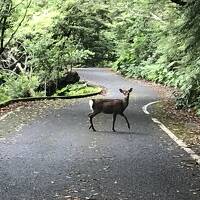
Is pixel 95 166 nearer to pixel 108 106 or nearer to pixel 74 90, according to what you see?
pixel 108 106

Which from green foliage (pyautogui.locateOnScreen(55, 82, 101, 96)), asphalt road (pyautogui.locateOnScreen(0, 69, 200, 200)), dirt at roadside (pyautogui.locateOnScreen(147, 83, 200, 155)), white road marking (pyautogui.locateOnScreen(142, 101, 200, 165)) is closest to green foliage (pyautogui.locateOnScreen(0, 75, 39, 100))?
green foliage (pyautogui.locateOnScreen(55, 82, 101, 96))

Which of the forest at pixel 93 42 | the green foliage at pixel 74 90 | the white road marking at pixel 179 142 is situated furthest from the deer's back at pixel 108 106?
the green foliage at pixel 74 90

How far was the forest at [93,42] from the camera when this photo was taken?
750 inches

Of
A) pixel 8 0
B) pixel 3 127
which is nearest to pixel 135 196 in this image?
pixel 3 127

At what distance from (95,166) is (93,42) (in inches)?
1666

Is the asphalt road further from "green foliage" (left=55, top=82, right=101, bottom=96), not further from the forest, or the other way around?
"green foliage" (left=55, top=82, right=101, bottom=96)

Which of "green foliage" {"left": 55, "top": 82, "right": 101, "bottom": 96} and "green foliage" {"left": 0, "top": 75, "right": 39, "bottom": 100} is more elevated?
"green foliage" {"left": 0, "top": 75, "right": 39, "bottom": 100}

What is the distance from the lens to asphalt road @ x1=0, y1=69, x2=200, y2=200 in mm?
6918

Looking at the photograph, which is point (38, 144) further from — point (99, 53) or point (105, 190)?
point (99, 53)

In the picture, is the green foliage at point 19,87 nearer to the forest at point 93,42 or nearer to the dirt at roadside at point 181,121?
the forest at point 93,42

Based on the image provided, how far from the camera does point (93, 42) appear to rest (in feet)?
165

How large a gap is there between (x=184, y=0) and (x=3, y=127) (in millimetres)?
8647

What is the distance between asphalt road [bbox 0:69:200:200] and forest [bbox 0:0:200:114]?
591 centimetres

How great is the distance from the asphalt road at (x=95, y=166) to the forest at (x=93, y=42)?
5.91 m
